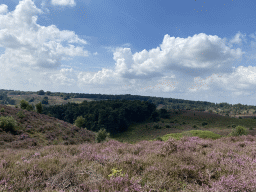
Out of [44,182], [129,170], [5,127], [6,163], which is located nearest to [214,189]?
[129,170]

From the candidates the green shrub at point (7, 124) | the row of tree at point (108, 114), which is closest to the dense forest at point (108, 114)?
the row of tree at point (108, 114)

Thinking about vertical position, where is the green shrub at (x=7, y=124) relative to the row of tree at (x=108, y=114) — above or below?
above

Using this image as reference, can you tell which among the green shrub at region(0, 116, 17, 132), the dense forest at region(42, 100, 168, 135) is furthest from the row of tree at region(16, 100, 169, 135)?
the green shrub at region(0, 116, 17, 132)

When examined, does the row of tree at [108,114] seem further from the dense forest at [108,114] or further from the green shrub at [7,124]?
the green shrub at [7,124]

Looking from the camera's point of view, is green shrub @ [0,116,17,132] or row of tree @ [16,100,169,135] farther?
row of tree @ [16,100,169,135]

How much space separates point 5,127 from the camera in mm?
17438

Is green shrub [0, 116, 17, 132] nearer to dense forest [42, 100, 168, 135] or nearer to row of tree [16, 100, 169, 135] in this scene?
row of tree [16, 100, 169, 135]

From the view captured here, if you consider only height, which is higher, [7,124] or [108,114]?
[7,124]

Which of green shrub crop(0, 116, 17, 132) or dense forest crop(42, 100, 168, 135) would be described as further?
dense forest crop(42, 100, 168, 135)

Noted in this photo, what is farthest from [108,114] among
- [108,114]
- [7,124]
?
[7,124]

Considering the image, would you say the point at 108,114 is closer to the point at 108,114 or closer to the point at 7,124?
the point at 108,114

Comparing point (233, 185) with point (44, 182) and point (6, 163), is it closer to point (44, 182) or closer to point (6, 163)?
point (44, 182)

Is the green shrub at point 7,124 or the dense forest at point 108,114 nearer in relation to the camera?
the green shrub at point 7,124

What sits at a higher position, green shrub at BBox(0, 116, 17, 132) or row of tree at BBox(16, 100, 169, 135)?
green shrub at BBox(0, 116, 17, 132)
